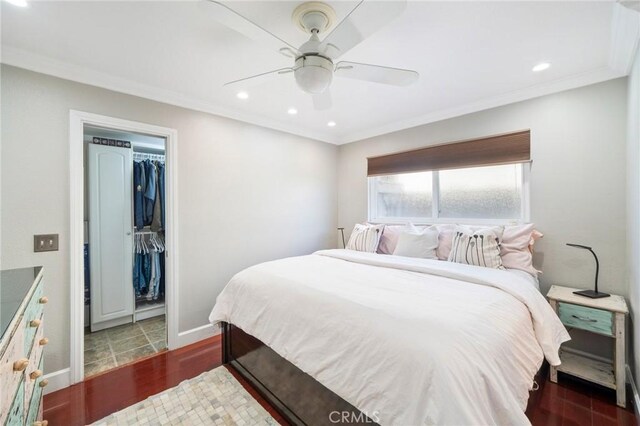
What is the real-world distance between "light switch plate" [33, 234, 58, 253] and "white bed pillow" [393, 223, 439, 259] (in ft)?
9.61

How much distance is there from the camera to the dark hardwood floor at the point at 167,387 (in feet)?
5.71

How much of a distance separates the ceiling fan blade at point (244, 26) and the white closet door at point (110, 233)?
2.60 metres

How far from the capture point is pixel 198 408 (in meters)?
1.81

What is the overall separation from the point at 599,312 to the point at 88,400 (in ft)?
11.9

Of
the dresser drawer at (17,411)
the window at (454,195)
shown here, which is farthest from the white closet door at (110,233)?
the window at (454,195)

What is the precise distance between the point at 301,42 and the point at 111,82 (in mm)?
1659

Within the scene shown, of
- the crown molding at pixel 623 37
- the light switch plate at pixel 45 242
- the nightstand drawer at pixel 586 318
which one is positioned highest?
the crown molding at pixel 623 37

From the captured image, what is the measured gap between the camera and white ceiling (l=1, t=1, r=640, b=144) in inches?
60.3

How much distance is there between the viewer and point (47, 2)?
1.46 metres

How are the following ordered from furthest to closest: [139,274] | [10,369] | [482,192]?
[139,274] → [482,192] → [10,369]

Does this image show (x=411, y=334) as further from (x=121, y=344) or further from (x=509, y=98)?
(x=121, y=344)

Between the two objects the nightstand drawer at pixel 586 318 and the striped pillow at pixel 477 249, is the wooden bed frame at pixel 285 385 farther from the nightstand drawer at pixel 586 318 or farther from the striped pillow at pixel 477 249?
the striped pillow at pixel 477 249

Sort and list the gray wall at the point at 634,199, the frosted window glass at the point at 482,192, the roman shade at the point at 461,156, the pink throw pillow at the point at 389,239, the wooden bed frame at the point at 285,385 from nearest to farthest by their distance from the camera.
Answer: the wooden bed frame at the point at 285,385 → the gray wall at the point at 634,199 → the roman shade at the point at 461,156 → the frosted window glass at the point at 482,192 → the pink throw pillow at the point at 389,239

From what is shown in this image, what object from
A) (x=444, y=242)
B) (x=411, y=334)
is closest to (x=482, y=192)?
(x=444, y=242)
